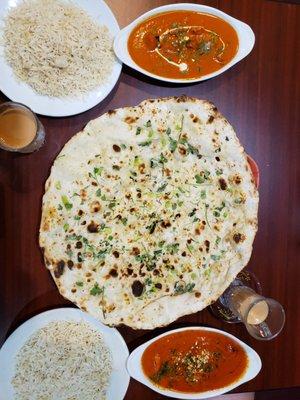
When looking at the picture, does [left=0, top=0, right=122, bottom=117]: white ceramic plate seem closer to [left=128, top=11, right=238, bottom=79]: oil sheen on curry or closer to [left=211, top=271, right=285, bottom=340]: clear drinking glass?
[left=128, top=11, right=238, bottom=79]: oil sheen on curry

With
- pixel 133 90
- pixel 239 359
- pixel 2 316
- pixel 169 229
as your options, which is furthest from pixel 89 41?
pixel 239 359

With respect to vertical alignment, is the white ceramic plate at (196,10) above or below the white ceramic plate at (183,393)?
above

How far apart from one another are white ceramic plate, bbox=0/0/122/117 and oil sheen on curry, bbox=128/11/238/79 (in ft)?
0.44

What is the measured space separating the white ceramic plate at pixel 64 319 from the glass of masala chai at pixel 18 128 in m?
0.72

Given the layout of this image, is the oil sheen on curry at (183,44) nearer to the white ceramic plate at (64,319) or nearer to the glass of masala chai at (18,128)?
the glass of masala chai at (18,128)

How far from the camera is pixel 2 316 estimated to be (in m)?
2.10

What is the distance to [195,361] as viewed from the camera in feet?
7.39

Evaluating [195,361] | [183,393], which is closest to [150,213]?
[195,361]

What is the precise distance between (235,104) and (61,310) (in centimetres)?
124

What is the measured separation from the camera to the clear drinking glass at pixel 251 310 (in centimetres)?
213

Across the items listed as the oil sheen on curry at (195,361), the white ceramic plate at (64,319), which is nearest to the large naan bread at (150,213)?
the white ceramic plate at (64,319)

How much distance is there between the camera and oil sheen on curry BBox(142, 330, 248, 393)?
220cm

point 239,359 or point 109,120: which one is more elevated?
point 109,120

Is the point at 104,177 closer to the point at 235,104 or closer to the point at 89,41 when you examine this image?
the point at 89,41
